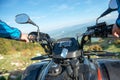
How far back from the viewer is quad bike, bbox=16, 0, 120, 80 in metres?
2.96

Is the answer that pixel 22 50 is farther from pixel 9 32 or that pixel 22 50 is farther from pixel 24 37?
pixel 24 37

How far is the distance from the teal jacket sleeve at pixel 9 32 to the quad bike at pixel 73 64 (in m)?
0.74

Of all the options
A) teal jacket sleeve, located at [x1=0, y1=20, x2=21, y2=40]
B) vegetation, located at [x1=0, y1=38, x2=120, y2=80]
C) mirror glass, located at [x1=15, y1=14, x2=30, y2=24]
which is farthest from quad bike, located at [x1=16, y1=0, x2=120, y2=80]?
vegetation, located at [x1=0, y1=38, x2=120, y2=80]

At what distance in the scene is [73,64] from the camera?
2.98m

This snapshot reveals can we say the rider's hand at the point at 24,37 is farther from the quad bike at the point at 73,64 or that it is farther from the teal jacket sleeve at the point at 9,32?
the quad bike at the point at 73,64

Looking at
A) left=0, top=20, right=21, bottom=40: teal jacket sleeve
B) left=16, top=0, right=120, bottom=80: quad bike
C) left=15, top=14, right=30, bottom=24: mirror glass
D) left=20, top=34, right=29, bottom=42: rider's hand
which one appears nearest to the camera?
left=16, top=0, right=120, bottom=80: quad bike

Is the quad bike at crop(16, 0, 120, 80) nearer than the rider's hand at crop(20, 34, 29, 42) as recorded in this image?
Yes

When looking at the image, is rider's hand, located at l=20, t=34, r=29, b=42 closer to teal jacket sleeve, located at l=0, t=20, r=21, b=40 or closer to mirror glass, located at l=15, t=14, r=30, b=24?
teal jacket sleeve, located at l=0, t=20, r=21, b=40

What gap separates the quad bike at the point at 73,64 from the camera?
2961mm

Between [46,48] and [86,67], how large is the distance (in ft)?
3.34

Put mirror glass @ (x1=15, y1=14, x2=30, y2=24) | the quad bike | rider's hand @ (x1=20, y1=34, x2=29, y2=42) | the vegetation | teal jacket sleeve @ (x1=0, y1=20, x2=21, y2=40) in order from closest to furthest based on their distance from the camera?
the quad bike, mirror glass @ (x1=15, y1=14, x2=30, y2=24), rider's hand @ (x1=20, y1=34, x2=29, y2=42), teal jacket sleeve @ (x1=0, y1=20, x2=21, y2=40), the vegetation

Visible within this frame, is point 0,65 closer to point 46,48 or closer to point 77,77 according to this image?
point 46,48

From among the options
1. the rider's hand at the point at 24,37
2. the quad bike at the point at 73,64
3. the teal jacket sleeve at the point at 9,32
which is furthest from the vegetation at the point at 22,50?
the quad bike at the point at 73,64

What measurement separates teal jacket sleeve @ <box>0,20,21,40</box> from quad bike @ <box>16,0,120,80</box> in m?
0.74
